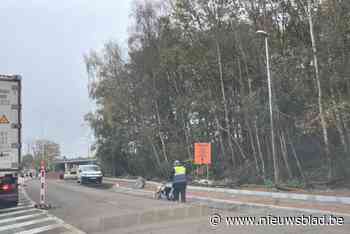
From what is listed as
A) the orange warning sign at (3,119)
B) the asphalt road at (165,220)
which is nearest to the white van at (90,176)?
the asphalt road at (165,220)

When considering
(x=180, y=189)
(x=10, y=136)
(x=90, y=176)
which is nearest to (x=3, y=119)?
(x=10, y=136)

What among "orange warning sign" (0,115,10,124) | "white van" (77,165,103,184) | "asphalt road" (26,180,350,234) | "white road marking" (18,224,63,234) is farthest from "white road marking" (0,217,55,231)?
"white van" (77,165,103,184)

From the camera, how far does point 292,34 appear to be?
1104 inches

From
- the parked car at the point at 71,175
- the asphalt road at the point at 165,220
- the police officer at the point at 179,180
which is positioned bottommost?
the asphalt road at the point at 165,220

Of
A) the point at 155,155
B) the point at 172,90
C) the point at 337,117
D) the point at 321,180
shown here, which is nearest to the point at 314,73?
the point at 337,117

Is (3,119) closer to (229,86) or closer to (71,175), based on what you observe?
(229,86)

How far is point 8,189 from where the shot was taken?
17422mm

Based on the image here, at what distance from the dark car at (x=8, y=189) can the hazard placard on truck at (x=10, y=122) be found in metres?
0.34

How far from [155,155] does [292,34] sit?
20242mm

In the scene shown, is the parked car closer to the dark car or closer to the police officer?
the police officer

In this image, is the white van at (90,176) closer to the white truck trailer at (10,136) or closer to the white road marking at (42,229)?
the white truck trailer at (10,136)

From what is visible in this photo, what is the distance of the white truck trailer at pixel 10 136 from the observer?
17281 millimetres

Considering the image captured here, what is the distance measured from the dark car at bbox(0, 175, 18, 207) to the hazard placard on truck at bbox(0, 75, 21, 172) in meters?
0.34

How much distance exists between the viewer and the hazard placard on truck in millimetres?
17297
